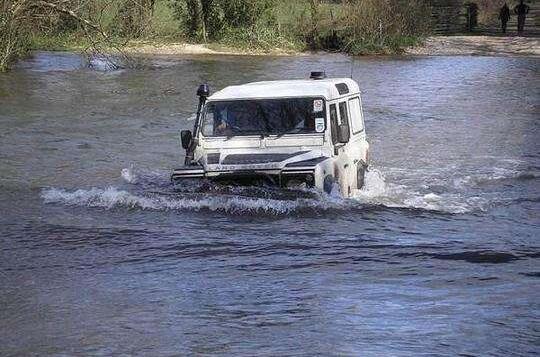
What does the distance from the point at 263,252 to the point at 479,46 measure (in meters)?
37.8

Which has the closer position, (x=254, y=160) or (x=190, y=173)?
(x=254, y=160)

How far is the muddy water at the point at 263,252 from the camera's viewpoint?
24.2 feet

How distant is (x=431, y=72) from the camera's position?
35.0 meters

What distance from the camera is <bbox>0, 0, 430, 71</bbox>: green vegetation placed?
39.2 metres

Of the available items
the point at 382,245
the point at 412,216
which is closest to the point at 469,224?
the point at 412,216

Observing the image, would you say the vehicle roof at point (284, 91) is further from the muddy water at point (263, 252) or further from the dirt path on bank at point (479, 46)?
the dirt path on bank at point (479, 46)

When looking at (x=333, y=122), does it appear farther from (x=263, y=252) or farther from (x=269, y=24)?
(x=269, y=24)

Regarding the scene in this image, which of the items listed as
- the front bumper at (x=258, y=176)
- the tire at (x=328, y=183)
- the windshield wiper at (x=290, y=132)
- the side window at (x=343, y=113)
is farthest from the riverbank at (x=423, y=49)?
the tire at (x=328, y=183)

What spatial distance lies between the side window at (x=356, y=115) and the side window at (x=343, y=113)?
0.31 m

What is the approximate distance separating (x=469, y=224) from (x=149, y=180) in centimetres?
539

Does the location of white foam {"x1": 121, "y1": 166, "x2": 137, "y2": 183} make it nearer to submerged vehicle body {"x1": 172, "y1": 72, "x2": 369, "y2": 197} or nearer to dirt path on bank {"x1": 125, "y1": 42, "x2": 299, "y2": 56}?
submerged vehicle body {"x1": 172, "y1": 72, "x2": 369, "y2": 197}

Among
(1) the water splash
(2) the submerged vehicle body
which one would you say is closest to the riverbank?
(1) the water splash

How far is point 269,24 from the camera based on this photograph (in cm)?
4597

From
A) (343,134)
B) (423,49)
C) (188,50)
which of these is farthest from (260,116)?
(423,49)
